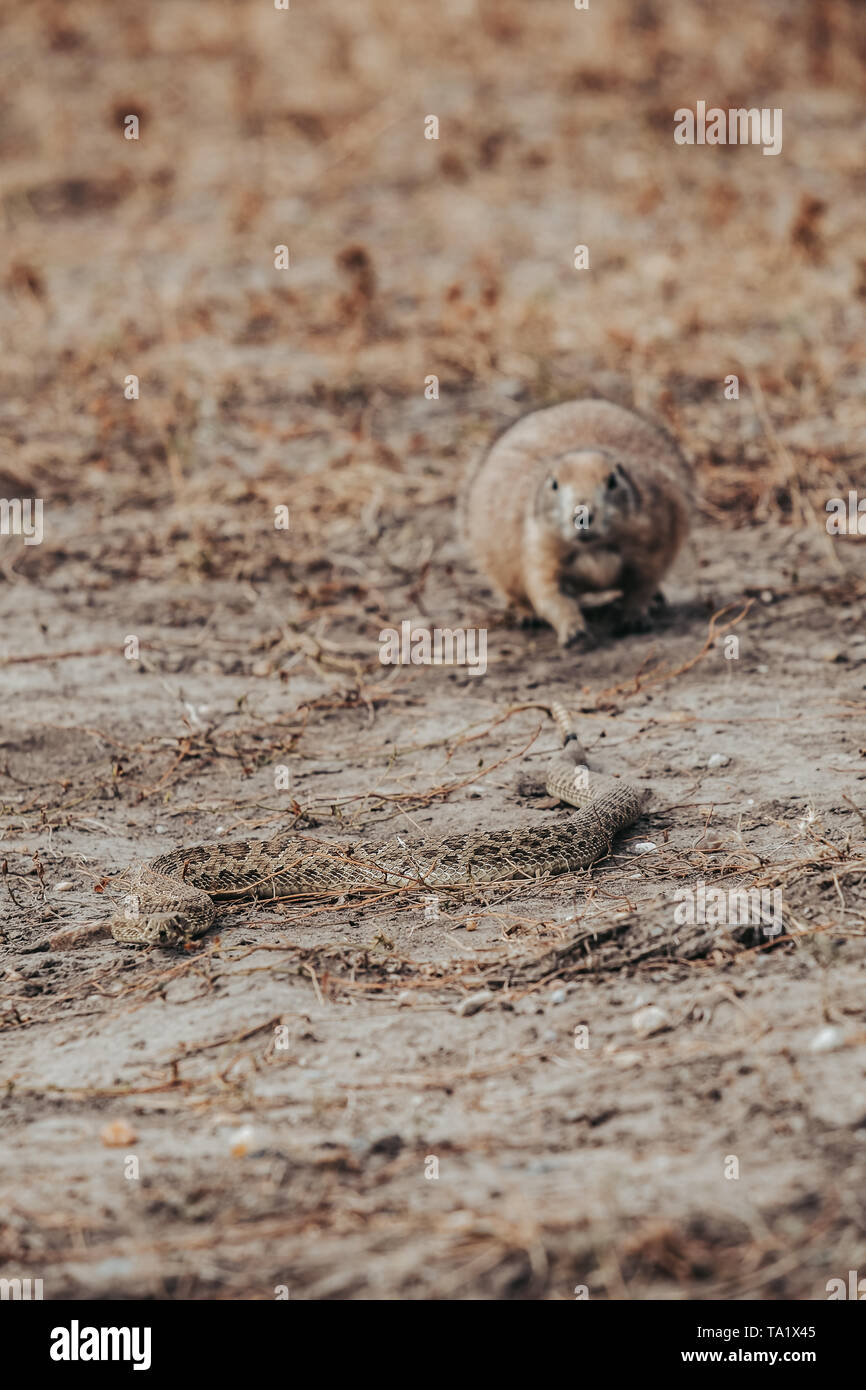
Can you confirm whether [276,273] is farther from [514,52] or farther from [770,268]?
[514,52]

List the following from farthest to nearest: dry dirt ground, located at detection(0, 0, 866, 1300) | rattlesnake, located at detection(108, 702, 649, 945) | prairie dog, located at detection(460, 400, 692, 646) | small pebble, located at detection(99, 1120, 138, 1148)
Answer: prairie dog, located at detection(460, 400, 692, 646), rattlesnake, located at detection(108, 702, 649, 945), small pebble, located at detection(99, 1120, 138, 1148), dry dirt ground, located at detection(0, 0, 866, 1300)

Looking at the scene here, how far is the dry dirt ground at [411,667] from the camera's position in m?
2.81

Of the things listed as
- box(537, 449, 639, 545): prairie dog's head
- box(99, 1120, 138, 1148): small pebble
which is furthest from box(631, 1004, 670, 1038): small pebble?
box(537, 449, 639, 545): prairie dog's head

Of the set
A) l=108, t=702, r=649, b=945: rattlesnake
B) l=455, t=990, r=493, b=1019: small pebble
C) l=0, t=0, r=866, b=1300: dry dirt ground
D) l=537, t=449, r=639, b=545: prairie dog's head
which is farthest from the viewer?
l=537, t=449, r=639, b=545: prairie dog's head

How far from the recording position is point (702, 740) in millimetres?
5125

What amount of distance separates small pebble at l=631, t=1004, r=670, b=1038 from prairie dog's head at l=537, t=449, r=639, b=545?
9.38ft

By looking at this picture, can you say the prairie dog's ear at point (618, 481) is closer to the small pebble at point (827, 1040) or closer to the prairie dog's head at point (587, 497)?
the prairie dog's head at point (587, 497)

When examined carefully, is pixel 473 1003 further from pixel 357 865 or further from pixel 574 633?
pixel 574 633

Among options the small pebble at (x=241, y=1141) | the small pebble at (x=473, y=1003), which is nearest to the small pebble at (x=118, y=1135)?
the small pebble at (x=241, y=1141)

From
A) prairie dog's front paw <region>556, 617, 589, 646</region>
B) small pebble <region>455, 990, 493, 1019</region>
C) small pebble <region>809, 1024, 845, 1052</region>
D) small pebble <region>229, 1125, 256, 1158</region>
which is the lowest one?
small pebble <region>229, 1125, 256, 1158</region>

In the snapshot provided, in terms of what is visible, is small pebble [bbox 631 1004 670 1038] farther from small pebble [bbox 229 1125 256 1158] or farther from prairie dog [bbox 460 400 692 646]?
prairie dog [bbox 460 400 692 646]

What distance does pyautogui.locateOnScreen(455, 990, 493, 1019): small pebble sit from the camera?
3482 mm

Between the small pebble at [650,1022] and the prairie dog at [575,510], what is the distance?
9.39 feet

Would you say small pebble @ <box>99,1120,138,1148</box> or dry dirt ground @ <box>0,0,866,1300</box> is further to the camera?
small pebble @ <box>99,1120,138,1148</box>
